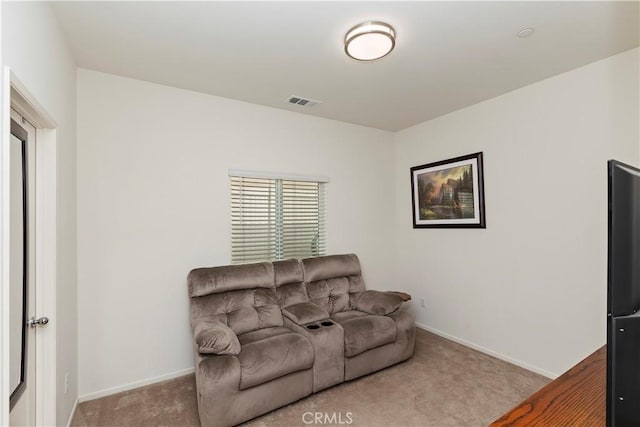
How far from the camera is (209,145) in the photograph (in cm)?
319

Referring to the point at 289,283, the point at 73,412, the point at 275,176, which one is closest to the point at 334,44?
the point at 275,176

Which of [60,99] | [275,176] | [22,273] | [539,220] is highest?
[60,99]

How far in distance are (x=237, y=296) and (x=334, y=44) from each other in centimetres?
228

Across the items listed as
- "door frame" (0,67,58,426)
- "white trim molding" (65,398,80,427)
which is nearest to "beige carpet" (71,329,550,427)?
"white trim molding" (65,398,80,427)

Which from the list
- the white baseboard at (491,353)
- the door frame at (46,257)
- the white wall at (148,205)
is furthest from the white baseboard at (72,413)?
the white baseboard at (491,353)

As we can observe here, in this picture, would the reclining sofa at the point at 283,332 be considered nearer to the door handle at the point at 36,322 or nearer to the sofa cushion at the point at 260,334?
the sofa cushion at the point at 260,334

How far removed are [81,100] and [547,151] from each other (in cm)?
409

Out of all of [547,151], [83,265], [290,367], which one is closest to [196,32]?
[83,265]

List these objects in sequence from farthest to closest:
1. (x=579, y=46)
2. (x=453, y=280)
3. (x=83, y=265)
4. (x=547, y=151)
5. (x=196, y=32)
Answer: (x=453, y=280), (x=547, y=151), (x=83, y=265), (x=579, y=46), (x=196, y=32)

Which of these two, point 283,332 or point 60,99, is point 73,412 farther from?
point 60,99

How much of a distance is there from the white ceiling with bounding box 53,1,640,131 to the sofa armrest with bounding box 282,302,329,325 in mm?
2132

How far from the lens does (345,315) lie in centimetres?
325

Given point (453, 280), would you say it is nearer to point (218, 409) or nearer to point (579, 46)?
point (579, 46)

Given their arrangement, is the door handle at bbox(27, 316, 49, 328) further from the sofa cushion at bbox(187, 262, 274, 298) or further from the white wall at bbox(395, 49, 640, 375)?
the white wall at bbox(395, 49, 640, 375)
